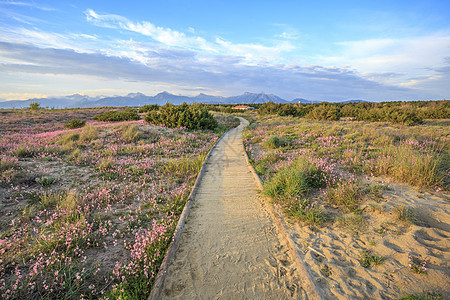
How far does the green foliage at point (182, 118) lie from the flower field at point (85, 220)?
8576mm

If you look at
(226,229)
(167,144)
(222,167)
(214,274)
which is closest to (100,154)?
(167,144)

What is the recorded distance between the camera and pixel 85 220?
4.50 metres

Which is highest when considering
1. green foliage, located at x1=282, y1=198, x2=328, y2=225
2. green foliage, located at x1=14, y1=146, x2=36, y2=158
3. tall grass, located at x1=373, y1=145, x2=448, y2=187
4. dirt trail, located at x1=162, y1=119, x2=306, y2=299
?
tall grass, located at x1=373, y1=145, x2=448, y2=187

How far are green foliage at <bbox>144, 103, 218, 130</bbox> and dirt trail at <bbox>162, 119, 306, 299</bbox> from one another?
14.0 meters

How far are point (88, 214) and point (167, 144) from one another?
7755mm

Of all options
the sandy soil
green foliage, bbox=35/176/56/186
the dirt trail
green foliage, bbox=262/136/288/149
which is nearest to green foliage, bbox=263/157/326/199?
the dirt trail

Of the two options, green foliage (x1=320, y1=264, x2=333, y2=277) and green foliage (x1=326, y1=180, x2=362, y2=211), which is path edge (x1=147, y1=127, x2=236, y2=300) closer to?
green foliage (x1=320, y1=264, x2=333, y2=277)

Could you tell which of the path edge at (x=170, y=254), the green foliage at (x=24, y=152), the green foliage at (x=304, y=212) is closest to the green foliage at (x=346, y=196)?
the green foliage at (x=304, y=212)

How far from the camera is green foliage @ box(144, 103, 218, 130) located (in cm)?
1911

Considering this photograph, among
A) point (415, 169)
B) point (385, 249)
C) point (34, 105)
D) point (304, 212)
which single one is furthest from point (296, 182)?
point (34, 105)

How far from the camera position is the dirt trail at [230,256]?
9.96 feet

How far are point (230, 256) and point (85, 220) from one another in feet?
11.4

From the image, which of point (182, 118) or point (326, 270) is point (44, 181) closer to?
point (326, 270)

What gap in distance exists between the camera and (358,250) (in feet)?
12.0
